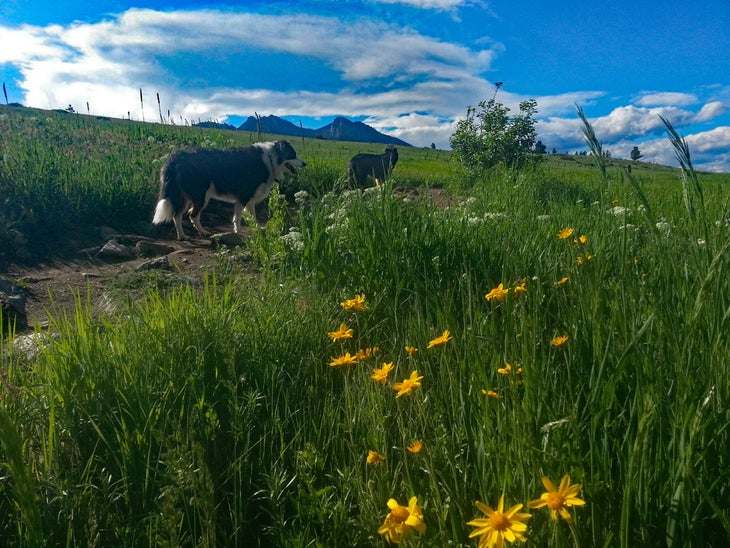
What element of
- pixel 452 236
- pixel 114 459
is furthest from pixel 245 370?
pixel 452 236

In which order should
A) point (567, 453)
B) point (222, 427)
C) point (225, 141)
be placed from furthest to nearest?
1. point (225, 141)
2. point (222, 427)
3. point (567, 453)

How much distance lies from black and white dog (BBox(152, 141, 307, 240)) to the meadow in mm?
4799

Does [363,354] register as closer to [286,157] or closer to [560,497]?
[560,497]

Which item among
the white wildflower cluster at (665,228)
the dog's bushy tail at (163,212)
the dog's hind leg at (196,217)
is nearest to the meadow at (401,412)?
the white wildflower cluster at (665,228)

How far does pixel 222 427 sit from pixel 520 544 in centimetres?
134

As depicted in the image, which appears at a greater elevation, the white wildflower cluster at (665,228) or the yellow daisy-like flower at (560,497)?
the white wildflower cluster at (665,228)

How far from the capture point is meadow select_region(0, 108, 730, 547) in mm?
1368

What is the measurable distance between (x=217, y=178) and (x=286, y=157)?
66.1 inches

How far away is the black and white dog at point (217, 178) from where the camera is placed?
8117 millimetres

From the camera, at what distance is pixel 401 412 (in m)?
2.09

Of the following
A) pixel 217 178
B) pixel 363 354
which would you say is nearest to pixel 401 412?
pixel 363 354

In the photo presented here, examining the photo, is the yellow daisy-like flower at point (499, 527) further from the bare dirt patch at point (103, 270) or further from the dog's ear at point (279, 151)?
Answer: the dog's ear at point (279, 151)

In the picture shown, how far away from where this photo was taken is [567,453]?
152 centimetres

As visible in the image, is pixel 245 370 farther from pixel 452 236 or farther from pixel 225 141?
pixel 225 141
